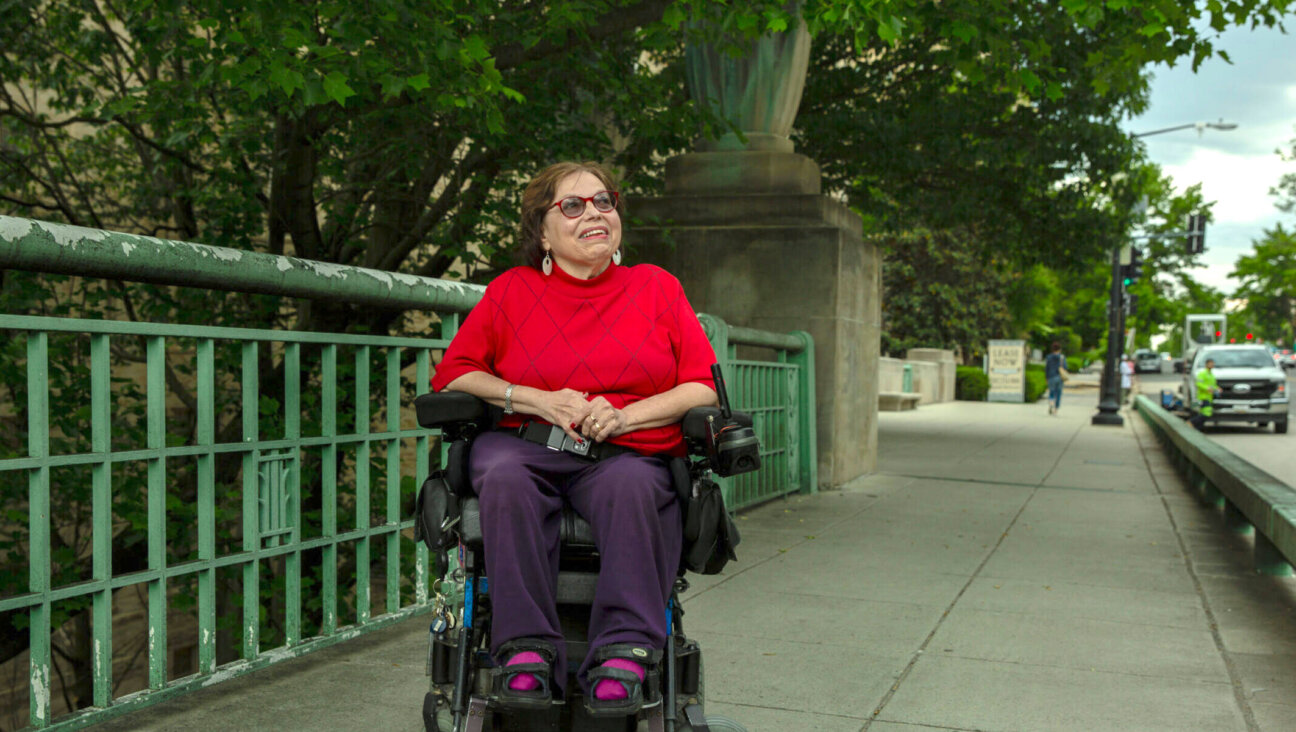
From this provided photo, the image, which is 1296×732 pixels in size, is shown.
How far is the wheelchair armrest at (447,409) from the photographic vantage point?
296 centimetres

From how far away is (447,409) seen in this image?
9.71 feet

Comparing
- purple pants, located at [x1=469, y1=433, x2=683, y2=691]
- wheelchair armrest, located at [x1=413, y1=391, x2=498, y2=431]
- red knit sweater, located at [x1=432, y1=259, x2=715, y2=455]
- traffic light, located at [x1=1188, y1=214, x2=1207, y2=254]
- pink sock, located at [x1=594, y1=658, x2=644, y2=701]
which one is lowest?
pink sock, located at [x1=594, y1=658, x2=644, y2=701]

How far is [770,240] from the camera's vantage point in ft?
31.6

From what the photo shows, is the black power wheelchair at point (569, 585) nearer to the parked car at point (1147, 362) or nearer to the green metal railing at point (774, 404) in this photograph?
the green metal railing at point (774, 404)

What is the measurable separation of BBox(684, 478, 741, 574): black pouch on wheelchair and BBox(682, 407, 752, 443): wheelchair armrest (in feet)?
0.39

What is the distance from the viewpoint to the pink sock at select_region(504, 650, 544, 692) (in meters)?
2.55

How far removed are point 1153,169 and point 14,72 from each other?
175ft

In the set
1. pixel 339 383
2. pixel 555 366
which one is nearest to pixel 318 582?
pixel 339 383

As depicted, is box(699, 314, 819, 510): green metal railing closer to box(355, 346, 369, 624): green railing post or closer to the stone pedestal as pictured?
the stone pedestal

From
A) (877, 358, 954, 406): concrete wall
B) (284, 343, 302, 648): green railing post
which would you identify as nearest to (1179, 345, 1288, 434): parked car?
(877, 358, 954, 406): concrete wall

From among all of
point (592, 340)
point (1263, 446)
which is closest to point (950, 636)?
point (592, 340)

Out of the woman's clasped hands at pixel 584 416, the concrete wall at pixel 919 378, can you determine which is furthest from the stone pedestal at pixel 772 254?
the concrete wall at pixel 919 378

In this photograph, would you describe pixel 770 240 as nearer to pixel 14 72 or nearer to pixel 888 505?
pixel 888 505

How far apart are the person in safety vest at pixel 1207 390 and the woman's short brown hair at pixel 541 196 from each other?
2249 centimetres
